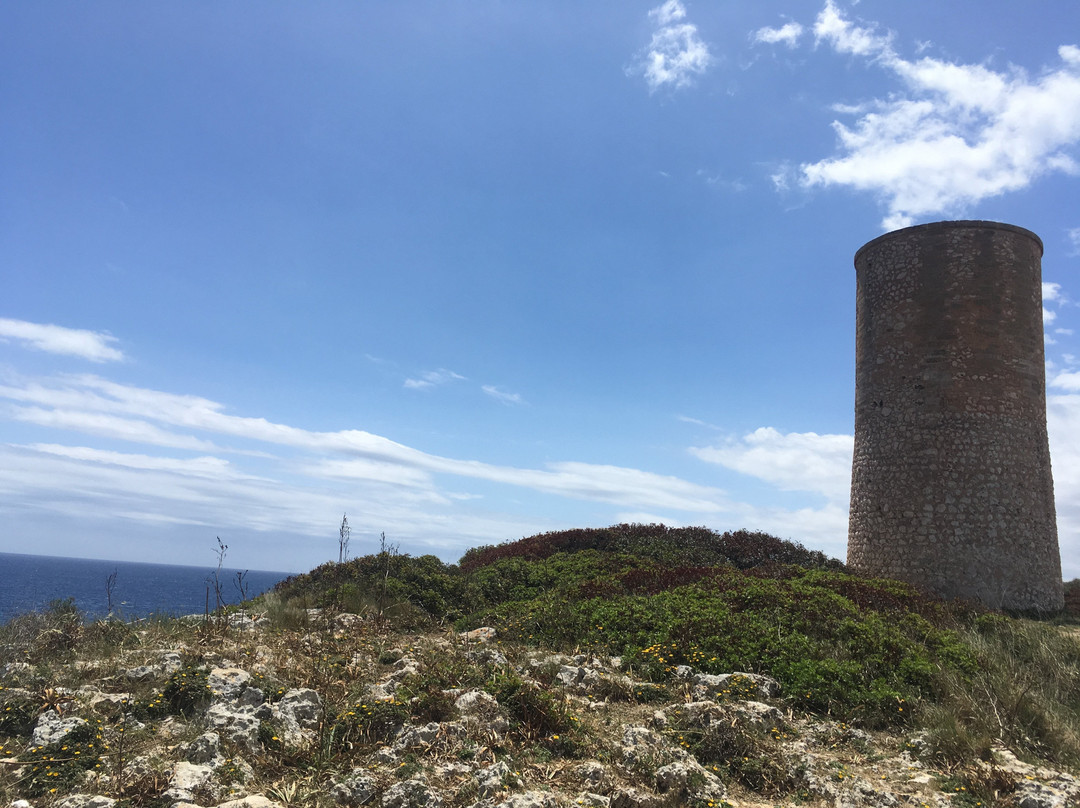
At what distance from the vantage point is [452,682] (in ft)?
22.7

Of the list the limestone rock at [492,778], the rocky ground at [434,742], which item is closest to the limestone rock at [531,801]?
the rocky ground at [434,742]

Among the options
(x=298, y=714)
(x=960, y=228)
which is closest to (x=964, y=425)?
(x=960, y=228)

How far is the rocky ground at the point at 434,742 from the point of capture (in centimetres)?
507

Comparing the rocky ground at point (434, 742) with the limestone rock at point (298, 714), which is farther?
the limestone rock at point (298, 714)

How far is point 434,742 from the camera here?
5.77m

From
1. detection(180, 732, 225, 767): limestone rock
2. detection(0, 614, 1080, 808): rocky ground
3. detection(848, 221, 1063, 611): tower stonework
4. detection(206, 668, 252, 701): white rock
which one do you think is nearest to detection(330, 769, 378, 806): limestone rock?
detection(0, 614, 1080, 808): rocky ground

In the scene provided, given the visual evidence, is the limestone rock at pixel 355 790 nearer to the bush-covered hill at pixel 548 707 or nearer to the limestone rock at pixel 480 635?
the bush-covered hill at pixel 548 707

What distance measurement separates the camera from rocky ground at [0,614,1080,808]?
507 centimetres

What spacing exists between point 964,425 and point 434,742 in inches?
566

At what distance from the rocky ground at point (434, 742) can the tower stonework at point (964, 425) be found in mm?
9886

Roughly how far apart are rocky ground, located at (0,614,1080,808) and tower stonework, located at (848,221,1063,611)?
9.89m

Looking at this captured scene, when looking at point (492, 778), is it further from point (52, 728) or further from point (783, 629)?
point (783, 629)

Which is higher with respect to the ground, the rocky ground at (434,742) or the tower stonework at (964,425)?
the tower stonework at (964,425)

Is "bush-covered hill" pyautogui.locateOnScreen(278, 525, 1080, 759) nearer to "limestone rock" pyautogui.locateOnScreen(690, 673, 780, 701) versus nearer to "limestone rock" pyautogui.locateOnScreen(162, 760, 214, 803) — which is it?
"limestone rock" pyautogui.locateOnScreen(690, 673, 780, 701)
